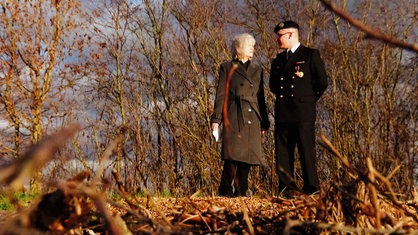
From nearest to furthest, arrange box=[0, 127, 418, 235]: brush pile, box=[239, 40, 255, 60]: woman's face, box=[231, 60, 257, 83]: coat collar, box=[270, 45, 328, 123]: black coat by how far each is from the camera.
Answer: box=[0, 127, 418, 235]: brush pile
box=[270, 45, 328, 123]: black coat
box=[239, 40, 255, 60]: woman's face
box=[231, 60, 257, 83]: coat collar

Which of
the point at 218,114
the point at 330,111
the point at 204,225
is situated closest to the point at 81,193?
the point at 204,225

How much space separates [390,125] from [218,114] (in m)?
5.84

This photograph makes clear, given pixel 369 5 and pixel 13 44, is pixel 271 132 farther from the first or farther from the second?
pixel 13 44

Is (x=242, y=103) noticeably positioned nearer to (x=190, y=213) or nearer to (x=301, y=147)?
(x=301, y=147)

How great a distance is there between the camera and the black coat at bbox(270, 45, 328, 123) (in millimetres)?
6086

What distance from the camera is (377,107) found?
11.8 m

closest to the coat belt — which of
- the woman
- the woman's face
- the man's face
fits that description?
the woman

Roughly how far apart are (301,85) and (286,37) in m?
0.64

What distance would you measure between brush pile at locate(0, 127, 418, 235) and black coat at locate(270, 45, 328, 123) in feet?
17.4

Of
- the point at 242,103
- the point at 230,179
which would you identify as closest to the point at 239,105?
the point at 242,103

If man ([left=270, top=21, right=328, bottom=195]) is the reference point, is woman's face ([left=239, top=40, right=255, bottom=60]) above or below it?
above

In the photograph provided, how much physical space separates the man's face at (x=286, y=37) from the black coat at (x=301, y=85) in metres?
0.15

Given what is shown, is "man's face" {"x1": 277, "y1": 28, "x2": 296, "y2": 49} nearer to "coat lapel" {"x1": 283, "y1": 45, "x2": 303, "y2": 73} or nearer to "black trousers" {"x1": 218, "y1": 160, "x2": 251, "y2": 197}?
"coat lapel" {"x1": 283, "y1": 45, "x2": 303, "y2": 73}

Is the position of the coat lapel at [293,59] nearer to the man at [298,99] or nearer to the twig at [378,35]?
the man at [298,99]
